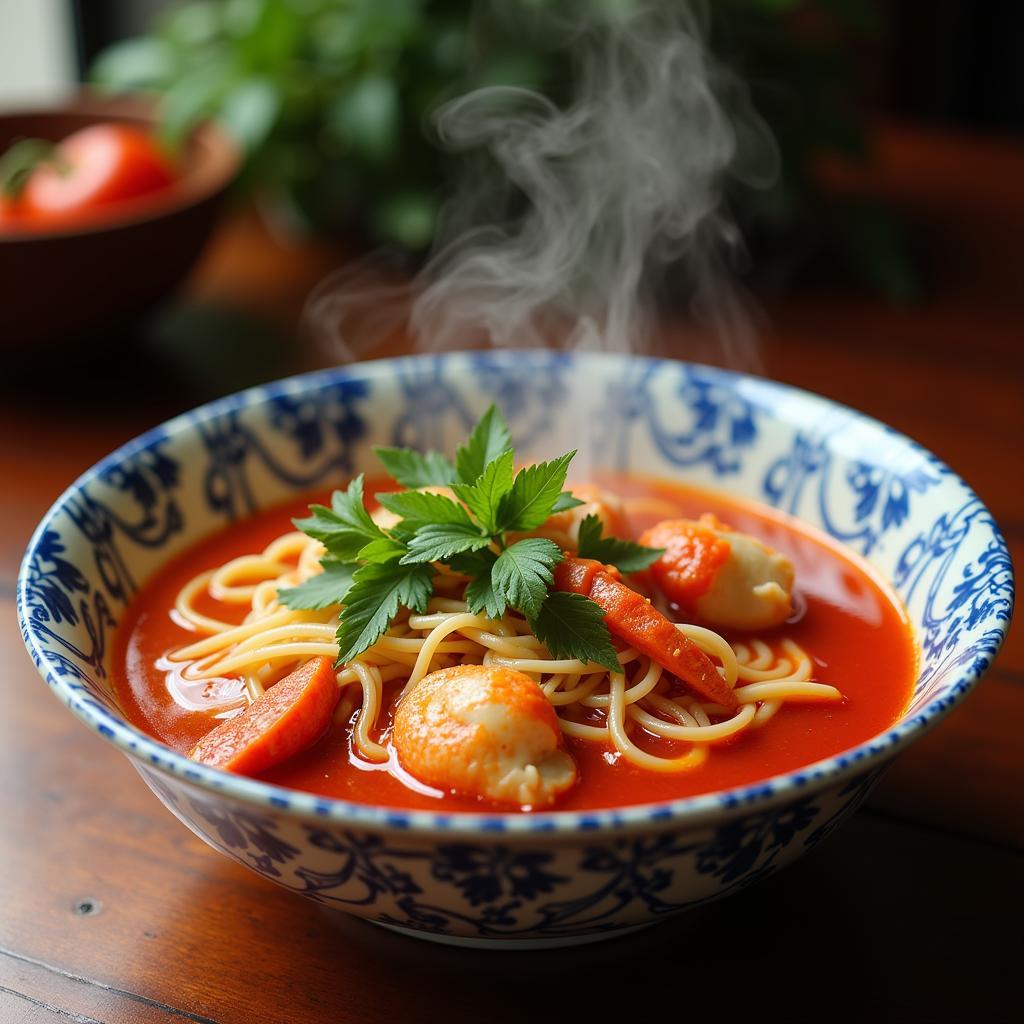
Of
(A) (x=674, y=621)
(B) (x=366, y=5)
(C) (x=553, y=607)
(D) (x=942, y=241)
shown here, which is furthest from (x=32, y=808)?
(D) (x=942, y=241)

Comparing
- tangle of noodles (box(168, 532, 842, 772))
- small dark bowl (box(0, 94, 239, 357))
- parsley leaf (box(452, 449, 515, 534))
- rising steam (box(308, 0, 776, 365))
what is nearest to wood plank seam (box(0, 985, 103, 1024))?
tangle of noodles (box(168, 532, 842, 772))

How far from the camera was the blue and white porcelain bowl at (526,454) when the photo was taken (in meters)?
1.45

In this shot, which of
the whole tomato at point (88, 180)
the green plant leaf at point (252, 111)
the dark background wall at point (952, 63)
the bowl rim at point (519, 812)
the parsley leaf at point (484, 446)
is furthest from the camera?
the dark background wall at point (952, 63)

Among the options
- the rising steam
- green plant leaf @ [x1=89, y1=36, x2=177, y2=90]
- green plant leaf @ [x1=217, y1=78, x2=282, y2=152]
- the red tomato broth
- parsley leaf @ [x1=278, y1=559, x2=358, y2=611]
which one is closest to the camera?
the red tomato broth

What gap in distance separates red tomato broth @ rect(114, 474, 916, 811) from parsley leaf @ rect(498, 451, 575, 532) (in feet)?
1.12

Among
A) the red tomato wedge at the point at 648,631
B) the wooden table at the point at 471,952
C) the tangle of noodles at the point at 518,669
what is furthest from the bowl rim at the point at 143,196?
the red tomato wedge at the point at 648,631

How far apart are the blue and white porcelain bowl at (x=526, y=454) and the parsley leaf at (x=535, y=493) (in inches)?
19.4

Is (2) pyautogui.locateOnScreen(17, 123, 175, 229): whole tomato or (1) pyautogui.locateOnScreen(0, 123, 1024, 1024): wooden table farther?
(2) pyautogui.locateOnScreen(17, 123, 175, 229): whole tomato

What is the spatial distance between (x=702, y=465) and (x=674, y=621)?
57 centimetres

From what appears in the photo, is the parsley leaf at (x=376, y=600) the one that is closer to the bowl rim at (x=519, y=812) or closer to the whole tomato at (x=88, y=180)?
the bowl rim at (x=519, y=812)

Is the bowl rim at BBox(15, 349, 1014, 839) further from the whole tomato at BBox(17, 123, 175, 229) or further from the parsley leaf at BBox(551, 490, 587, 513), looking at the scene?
the whole tomato at BBox(17, 123, 175, 229)

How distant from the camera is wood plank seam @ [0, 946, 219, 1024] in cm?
172

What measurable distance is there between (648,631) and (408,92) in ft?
8.16

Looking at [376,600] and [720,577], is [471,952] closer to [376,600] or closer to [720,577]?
[376,600]
